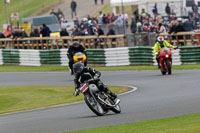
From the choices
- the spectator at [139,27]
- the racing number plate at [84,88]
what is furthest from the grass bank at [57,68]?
the racing number plate at [84,88]

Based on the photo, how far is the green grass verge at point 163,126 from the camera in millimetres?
10202

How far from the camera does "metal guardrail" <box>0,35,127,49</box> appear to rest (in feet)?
101

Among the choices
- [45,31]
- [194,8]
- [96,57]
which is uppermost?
[194,8]

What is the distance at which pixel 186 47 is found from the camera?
87.3 ft

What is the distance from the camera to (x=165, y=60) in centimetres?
2259

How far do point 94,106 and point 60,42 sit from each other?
20.7m

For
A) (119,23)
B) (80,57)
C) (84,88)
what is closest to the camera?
(84,88)

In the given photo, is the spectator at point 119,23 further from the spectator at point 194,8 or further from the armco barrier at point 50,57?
the armco barrier at point 50,57

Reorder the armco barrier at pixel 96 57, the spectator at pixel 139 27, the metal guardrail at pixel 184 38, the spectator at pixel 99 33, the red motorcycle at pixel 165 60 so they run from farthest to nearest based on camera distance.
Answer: the spectator at pixel 139 27 < the spectator at pixel 99 33 < the armco barrier at pixel 96 57 < the metal guardrail at pixel 184 38 < the red motorcycle at pixel 165 60

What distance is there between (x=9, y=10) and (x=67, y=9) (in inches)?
298

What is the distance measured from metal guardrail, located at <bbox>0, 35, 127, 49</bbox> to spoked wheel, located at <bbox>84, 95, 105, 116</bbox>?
16695 mm

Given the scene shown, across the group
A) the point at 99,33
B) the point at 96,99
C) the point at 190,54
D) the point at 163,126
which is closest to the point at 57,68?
the point at 99,33

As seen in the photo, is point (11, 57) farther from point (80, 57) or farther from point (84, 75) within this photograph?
point (84, 75)

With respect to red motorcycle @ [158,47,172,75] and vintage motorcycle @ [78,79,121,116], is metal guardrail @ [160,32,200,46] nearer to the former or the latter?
red motorcycle @ [158,47,172,75]
